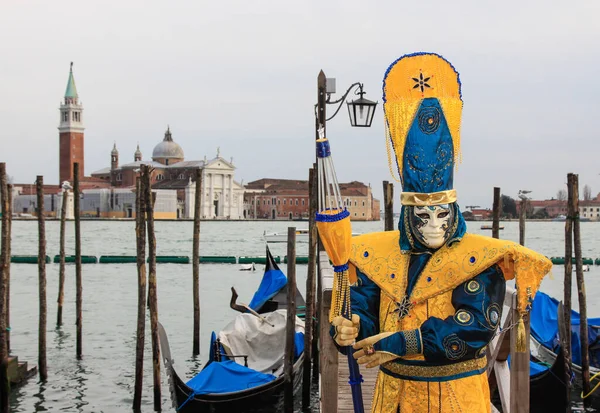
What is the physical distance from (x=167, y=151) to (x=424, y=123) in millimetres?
84712

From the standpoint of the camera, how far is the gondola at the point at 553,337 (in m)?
8.32

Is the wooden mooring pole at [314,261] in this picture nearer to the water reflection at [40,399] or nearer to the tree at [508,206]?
the water reflection at [40,399]

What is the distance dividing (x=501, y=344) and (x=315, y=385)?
239 inches

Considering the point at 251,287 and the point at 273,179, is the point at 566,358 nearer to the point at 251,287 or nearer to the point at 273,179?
the point at 251,287

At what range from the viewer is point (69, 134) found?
8006 centimetres

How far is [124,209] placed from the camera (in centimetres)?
7856

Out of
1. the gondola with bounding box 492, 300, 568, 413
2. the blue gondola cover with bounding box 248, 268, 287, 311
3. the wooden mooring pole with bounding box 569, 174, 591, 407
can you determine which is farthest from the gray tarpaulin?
the wooden mooring pole with bounding box 569, 174, 591, 407

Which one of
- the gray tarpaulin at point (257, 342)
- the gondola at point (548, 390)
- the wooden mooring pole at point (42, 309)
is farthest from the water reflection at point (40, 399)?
the gondola at point (548, 390)

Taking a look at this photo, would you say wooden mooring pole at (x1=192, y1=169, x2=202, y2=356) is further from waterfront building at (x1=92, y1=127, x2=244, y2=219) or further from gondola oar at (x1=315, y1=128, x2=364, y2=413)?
waterfront building at (x1=92, y1=127, x2=244, y2=219)

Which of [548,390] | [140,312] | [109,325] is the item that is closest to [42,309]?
[140,312]

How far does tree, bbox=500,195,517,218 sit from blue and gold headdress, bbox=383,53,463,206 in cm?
7660

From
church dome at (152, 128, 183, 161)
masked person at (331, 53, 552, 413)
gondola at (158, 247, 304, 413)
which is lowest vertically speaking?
gondola at (158, 247, 304, 413)

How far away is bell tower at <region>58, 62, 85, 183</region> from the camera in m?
78.9

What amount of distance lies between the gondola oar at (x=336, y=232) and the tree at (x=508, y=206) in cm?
7682
